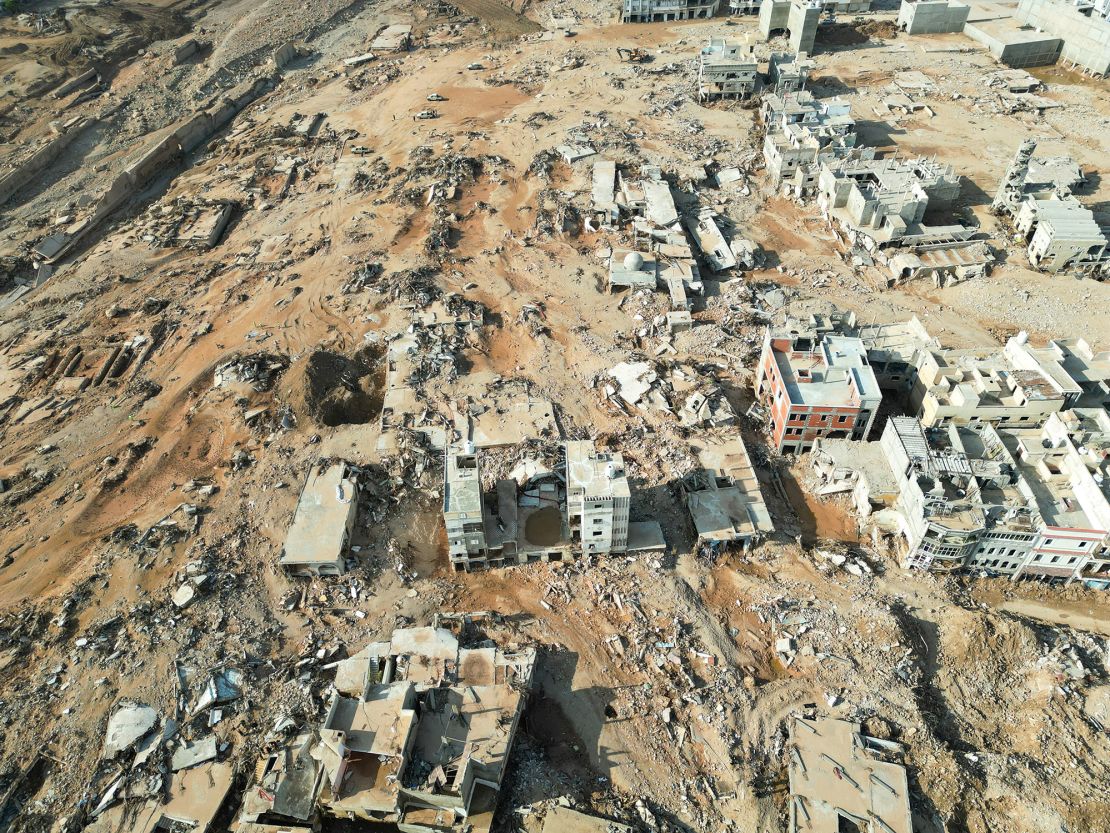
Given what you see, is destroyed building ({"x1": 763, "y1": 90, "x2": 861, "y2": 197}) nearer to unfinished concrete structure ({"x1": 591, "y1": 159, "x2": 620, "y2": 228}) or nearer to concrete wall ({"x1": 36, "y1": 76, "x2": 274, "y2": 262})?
unfinished concrete structure ({"x1": 591, "y1": 159, "x2": 620, "y2": 228})

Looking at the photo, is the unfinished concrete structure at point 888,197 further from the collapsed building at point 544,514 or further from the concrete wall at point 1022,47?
the collapsed building at point 544,514

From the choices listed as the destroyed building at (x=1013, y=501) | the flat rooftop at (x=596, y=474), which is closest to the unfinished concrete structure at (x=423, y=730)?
the flat rooftop at (x=596, y=474)

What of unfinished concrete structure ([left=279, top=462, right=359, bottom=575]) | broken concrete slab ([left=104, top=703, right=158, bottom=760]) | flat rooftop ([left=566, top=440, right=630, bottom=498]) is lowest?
broken concrete slab ([left=104, top=703, right=158, bottom=760])

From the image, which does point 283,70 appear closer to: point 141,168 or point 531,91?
point 141,168

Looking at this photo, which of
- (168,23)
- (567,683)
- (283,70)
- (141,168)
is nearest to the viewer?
(567,683)

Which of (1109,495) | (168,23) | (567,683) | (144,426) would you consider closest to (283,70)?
(168,23)

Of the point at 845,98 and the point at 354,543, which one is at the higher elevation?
the point at 845,98

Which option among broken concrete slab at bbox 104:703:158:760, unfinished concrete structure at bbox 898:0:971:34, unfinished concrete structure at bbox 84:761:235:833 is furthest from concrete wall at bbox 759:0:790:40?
unfinished concrete structure at bbox 84:761:235:833

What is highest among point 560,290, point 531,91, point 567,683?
point 531,91
